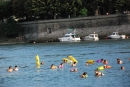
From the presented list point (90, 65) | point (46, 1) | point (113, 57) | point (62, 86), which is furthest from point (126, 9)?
point (62, 86)

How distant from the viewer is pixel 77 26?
9775 centimetres

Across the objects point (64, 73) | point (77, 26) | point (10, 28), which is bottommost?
point (64, 73)

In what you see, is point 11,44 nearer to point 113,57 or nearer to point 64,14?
point 64,14

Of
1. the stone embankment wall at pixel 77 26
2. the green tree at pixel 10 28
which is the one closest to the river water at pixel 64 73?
the stone embankment wall at pixel 77 26

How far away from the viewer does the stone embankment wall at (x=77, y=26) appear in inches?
3698

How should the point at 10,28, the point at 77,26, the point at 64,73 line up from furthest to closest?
the point at 10,28
the point at 77,26
the point at 64,73

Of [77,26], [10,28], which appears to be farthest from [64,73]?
[10,28]

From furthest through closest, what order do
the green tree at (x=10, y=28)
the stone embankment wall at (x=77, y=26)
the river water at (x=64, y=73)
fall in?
the green tree at (x=10, y=28), the stone embankment wall at (x=77, y=26), the river water at (x=64, y=73)

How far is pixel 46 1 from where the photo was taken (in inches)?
4060

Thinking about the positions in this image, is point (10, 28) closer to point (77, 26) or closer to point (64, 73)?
point (77, 26)

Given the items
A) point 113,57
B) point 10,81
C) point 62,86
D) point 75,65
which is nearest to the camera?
point 62,86

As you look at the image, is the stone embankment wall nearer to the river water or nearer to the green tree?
the green tree

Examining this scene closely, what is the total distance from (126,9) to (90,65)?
46.3m

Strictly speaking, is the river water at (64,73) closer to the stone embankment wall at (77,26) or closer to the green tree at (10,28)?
the stone embankment wall at (77,26)
